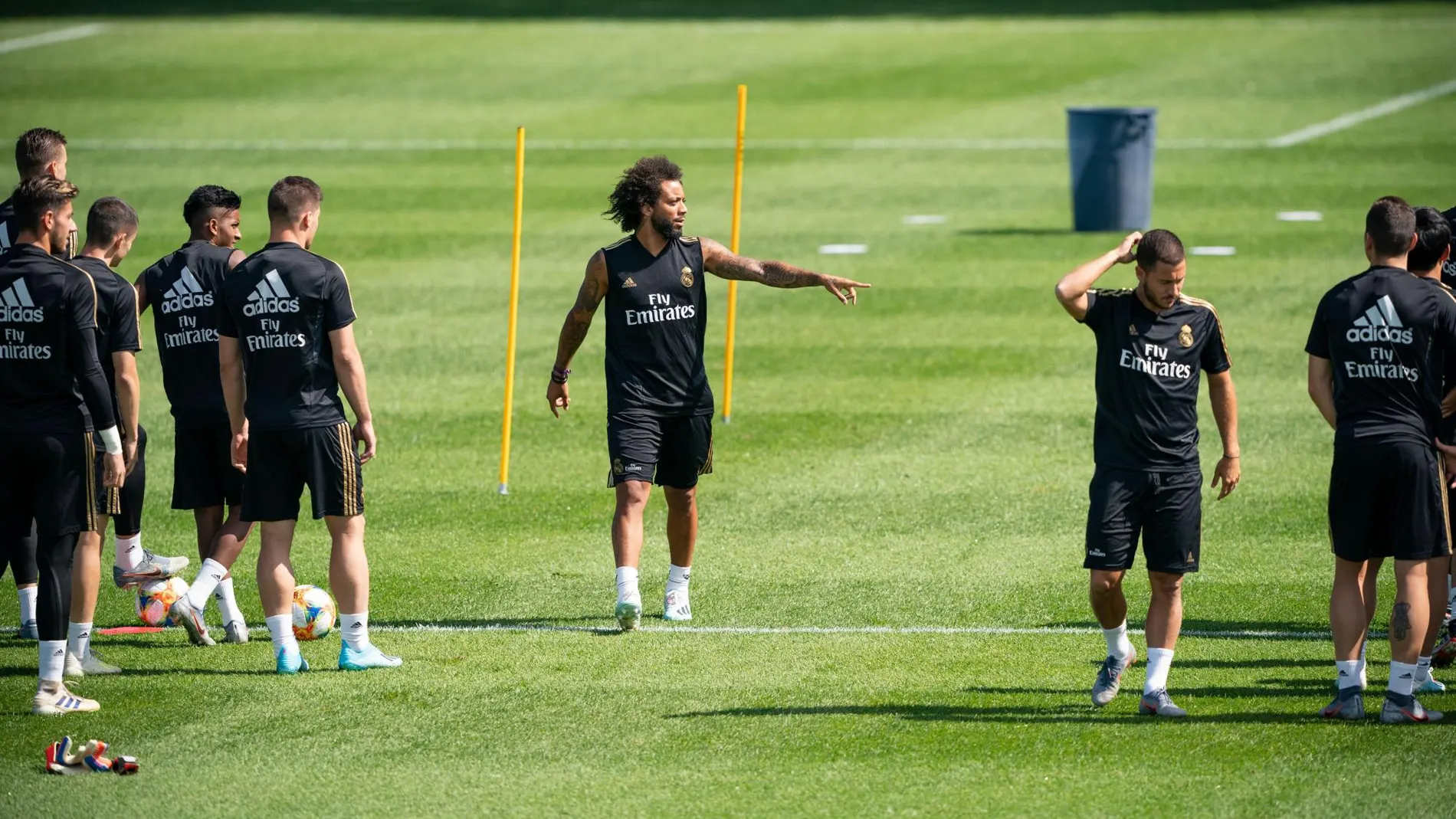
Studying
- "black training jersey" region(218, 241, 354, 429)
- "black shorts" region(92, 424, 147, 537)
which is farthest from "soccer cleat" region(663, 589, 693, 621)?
"black shorts" region(92, 424, 147, 537)

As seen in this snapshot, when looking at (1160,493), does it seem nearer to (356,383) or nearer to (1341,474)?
(1341,474)

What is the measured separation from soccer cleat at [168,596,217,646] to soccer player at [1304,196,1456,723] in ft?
18.3

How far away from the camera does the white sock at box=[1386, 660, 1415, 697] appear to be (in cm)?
786

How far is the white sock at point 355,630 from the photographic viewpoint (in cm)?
884

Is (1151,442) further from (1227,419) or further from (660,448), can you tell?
(660,448)

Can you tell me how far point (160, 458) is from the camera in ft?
46.2

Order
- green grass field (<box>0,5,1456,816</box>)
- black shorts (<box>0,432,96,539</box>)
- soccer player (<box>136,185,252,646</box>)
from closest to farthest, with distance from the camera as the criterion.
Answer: green grass field (<box>0,5,1456,816</box>), black shorts (<box>0,432,96,539</box>), soccer player (<box>136,185,252,646</box>)

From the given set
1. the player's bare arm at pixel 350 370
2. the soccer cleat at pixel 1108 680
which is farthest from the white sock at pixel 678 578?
the soccer cleat at pixel 1108 680

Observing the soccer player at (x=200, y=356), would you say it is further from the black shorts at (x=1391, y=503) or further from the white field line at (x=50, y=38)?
the white field line at (x=50, y=38)

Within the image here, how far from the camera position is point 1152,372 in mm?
7938

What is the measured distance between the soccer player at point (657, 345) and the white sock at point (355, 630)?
1398 millimetres

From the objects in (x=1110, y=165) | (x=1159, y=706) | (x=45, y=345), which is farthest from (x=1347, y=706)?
(x=1110, y=165)

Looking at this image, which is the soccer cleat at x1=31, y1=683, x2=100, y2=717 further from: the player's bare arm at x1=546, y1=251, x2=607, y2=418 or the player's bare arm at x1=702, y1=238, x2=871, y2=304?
the player's bare arm at x1=702, y1=238, x2=871, y2=304

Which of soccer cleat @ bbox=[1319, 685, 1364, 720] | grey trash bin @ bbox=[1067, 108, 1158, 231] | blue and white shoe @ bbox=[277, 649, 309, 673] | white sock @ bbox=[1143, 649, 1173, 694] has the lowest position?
blue and white shoe @ bbox=[277, 649, 309, 673]
